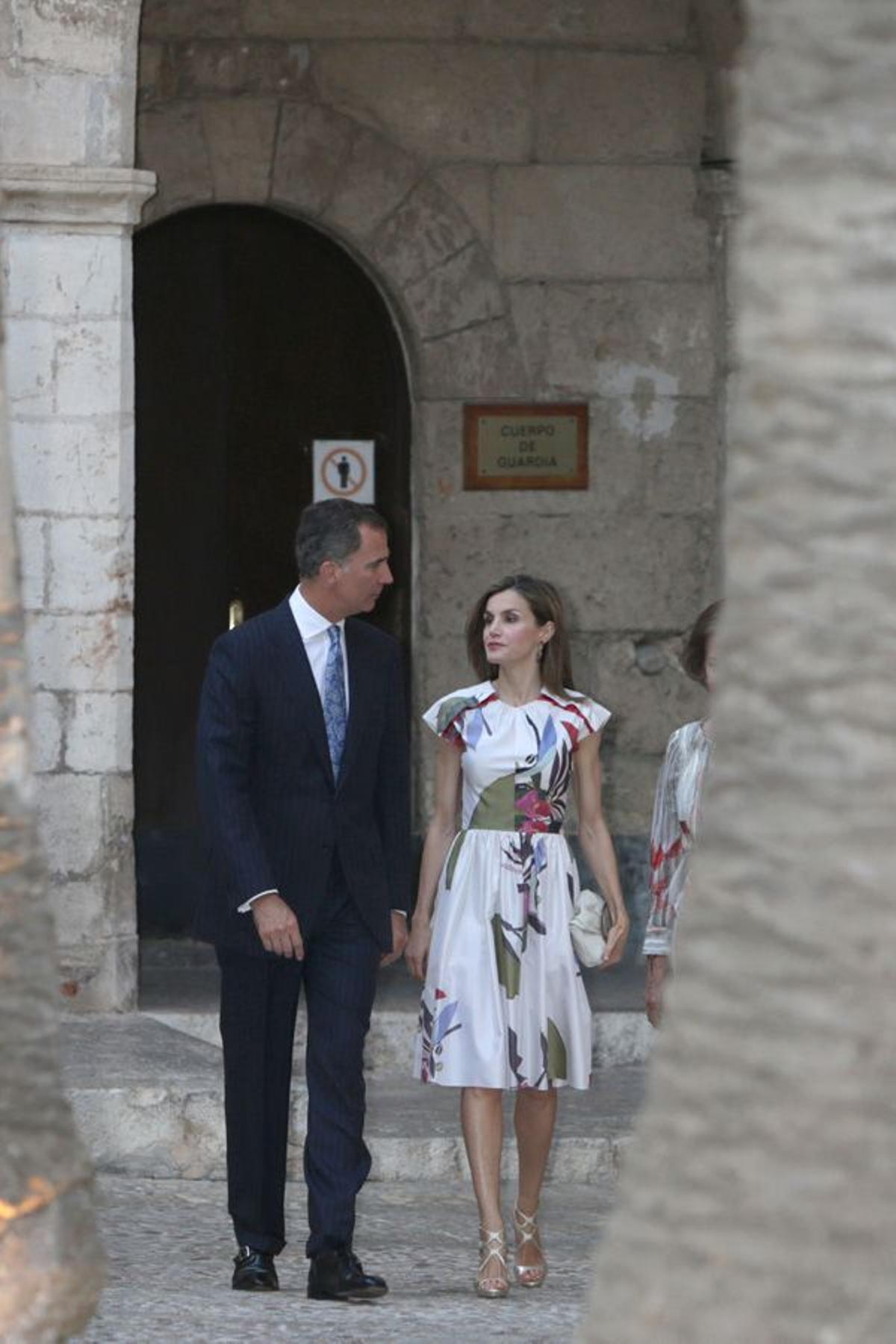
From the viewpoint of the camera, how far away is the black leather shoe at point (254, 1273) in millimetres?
6660

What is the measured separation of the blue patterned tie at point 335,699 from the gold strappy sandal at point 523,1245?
1.18m

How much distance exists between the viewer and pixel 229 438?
11398 mm

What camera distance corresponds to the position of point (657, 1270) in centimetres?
293

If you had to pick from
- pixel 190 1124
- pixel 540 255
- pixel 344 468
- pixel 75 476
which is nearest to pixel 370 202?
pixel 540 255

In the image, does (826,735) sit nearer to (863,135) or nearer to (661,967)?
(863,135)

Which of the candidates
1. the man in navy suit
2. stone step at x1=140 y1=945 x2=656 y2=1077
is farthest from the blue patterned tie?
stone step at x1=140 y1=945 x2=656 y2=1077

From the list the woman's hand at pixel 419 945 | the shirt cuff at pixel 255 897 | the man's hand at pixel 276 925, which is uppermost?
the shirt cuff at pixel 255 897

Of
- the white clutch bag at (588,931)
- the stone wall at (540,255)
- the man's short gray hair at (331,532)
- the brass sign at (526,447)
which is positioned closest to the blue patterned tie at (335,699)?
the man's short gray hair at (331,532)

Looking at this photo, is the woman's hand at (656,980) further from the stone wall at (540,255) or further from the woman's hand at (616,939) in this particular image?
the stone wall at (540,255)

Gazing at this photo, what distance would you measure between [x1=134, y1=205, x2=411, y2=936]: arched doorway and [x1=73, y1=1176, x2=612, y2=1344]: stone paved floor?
3495mm

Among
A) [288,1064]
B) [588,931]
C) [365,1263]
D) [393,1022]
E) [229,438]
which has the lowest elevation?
[365,1263]

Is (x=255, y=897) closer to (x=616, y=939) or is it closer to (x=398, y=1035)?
(x=616, y=939)

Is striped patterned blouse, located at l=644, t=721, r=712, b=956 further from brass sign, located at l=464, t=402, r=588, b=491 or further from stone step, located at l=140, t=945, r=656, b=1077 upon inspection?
brass sign, located at l=464, t=402, r=588, b=491

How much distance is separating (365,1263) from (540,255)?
5.19 metres
